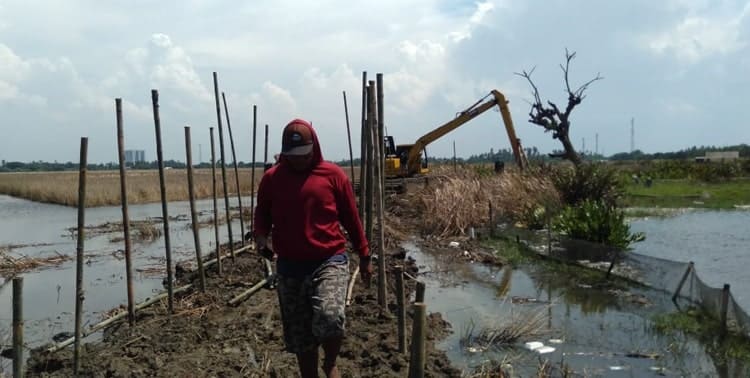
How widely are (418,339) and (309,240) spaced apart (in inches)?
33.1

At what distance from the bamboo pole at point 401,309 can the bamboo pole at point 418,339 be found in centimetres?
134

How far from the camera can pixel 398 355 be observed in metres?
5.02

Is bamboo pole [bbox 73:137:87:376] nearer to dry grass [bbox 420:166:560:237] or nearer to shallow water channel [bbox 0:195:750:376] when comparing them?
shallow water channel [bbox 0:195:750:376]

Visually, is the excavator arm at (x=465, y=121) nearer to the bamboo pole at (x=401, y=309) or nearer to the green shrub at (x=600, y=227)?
the green shrub at (x=600, y=227)

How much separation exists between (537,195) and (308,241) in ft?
40.1

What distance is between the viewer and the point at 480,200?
604 inches

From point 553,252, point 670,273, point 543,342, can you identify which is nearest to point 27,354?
point 543,342

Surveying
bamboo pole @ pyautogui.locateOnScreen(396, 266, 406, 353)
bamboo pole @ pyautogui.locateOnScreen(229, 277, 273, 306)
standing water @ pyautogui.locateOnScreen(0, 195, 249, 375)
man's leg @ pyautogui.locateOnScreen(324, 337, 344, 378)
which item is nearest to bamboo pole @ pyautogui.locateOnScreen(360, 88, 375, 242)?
bamboo pole @ pyautogui.locateOnScreen(229, 277, 273, 306)

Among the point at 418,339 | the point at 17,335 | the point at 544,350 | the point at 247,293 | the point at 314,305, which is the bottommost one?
the point at 544,350

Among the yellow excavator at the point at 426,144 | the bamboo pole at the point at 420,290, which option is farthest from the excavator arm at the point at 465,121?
the bamboo pole at the point at 420,290

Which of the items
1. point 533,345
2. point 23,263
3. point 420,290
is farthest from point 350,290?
point 23,263

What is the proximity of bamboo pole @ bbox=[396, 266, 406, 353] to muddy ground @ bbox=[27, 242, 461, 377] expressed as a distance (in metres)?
0.08

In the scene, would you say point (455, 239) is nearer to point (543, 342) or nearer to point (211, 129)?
point (211, 129)

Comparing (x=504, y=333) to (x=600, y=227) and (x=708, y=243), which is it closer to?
(x=600, y=227)
